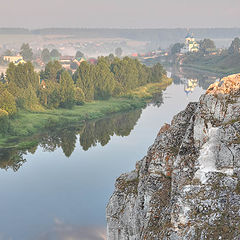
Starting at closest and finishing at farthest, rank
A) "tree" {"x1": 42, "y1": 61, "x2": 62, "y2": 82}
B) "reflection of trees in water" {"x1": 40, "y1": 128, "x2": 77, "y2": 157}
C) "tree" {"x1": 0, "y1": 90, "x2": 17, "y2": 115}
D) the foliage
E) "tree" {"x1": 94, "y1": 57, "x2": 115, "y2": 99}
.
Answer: "reflection of trees in water" {"x1": 40, "y1": 128, "x2": 77, "y2": 157} < "tree" {"x1": 0, "y1": 90, "x2": 17, "y2": 115} < the foliage < "tree" {"x1": 94, "y1": 57, "x2": 115, "y2": 99} < "tree" {"x1": 42, "y1": 61, "x2": 62, "y2": 82}

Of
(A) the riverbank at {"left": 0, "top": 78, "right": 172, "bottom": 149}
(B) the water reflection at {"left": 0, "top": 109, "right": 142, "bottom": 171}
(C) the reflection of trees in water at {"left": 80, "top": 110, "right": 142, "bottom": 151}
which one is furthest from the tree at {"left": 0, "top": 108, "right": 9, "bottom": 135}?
(C) the reflection of trees in water at {"left": 80, "top": 110, "right": 142, "bottom": 151}

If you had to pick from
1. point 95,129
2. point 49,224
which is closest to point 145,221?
point 49,224

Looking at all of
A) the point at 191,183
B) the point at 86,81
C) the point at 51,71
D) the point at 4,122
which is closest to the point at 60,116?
the point at 4,122

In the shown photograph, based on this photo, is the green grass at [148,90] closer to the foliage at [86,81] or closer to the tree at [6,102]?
the foliage at [86,81]

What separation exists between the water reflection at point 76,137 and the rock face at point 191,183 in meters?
35.0

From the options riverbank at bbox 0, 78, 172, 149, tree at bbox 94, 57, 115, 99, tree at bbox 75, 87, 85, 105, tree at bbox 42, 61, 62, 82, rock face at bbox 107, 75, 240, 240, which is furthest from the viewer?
tree at bbox 42, 61, 62, 82

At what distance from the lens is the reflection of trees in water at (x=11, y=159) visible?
45.9 meters

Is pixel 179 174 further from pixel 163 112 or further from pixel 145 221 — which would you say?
pixel 163 112

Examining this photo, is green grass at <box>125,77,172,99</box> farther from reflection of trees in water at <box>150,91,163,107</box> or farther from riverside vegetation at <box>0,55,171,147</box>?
reflection of trees in water at <box>150,91,163,107</box>

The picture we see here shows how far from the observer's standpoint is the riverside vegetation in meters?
62.6

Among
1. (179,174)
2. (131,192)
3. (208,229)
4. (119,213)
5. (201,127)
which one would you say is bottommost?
(119,213)

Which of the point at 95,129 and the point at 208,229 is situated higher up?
the point at 208,229

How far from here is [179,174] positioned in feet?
36.1

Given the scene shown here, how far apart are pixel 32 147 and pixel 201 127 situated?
1791 inches
